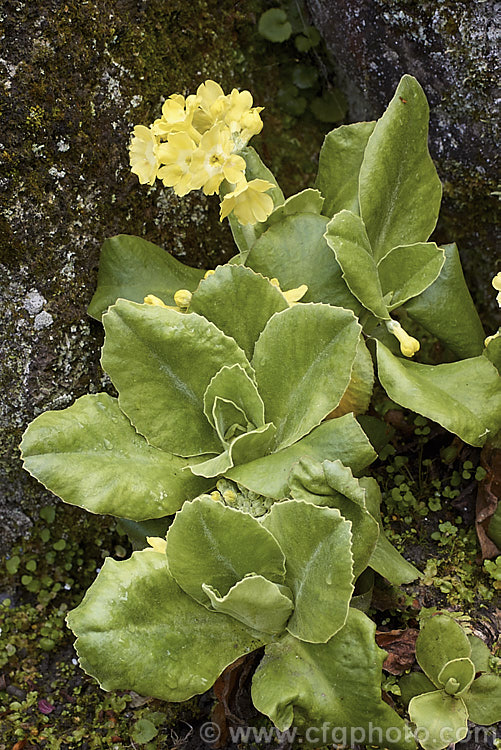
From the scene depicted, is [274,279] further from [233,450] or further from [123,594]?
[123,594]

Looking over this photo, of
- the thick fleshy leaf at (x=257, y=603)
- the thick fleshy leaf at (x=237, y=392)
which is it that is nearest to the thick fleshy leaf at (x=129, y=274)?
the thick fleshy leaf at (x=237, y=392)

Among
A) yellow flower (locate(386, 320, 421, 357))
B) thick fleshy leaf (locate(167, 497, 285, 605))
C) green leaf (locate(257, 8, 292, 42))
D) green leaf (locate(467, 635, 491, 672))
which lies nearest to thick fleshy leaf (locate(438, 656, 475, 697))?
green leaf (locate(467, 635, 491, 672))

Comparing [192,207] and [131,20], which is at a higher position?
[131,20]

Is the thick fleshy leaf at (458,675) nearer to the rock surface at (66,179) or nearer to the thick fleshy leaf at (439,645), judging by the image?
the thick fleshy leaf at (439,645)

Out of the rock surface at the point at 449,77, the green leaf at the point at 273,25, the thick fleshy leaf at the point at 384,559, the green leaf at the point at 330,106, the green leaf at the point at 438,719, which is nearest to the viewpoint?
the green leaf at the point at 438,719

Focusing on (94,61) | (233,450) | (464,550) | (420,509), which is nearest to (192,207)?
(94,61)
